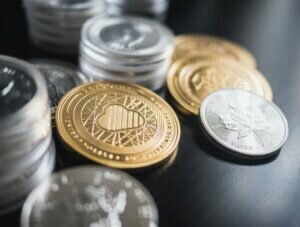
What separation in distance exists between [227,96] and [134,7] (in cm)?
31

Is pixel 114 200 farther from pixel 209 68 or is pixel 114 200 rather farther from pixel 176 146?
pixel 209 68

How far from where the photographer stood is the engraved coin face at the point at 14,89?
538 millimetres

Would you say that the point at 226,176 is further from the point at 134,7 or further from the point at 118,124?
the point at 134,7

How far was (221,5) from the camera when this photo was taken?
1.07m


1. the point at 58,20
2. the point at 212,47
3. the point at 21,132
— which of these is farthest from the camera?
the point at 212,47

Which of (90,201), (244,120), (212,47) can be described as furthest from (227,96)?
(90,201)

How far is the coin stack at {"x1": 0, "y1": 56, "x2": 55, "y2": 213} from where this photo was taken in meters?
0.51

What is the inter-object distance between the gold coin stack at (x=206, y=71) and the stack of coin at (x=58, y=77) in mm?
157

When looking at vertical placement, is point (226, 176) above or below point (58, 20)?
below

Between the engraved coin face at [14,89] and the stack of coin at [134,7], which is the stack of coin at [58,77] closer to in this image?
the engraved coin face at [14,89]

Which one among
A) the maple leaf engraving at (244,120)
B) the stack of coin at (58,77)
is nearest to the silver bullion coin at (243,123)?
the maple leaf engraving at (244,120)

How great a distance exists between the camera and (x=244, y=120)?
71 cm

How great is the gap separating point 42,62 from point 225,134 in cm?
33

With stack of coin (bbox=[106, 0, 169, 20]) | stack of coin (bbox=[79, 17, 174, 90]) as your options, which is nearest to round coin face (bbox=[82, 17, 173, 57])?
stack of coin (bbox=[79, 17, 174, 90])
